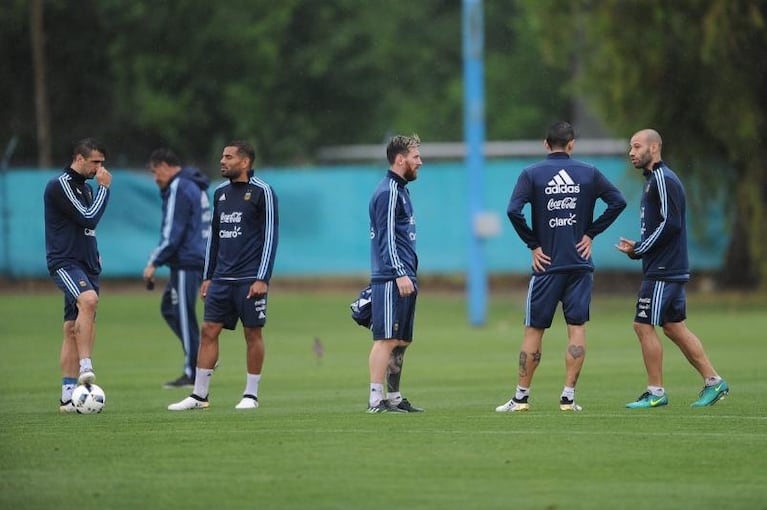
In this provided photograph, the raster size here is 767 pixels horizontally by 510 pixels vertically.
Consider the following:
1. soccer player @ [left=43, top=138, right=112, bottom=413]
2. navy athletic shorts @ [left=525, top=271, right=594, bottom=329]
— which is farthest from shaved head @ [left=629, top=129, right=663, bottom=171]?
soccer player @ [left=43, top=138, right=112, bottom=413]

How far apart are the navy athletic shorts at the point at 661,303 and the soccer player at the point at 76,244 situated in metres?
4.79

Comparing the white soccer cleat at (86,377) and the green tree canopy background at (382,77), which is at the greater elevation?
the green tree canopy background at (382,77)

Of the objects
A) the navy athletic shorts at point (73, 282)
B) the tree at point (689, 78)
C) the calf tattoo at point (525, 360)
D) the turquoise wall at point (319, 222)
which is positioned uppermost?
the tree at point (689, 78)

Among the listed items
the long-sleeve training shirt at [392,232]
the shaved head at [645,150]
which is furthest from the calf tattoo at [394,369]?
the shaved head at [645,150]

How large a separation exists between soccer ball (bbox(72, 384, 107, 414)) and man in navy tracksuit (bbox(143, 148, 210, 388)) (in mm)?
3701

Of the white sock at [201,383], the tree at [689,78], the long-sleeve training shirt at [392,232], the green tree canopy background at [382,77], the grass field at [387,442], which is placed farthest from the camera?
the green tree canopy background at [382,77]

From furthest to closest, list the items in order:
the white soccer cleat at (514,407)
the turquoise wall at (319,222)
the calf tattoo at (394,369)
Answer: the turquoise wall at (319,222)
the calf tattoo at (394,369)
the white soccer cleat at (514,407)

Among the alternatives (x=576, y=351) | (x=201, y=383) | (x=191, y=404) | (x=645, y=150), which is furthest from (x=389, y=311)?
(x=645, y=150)

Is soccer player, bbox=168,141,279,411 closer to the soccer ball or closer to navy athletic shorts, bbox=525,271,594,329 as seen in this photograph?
the soccer ball

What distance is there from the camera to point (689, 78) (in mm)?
29031

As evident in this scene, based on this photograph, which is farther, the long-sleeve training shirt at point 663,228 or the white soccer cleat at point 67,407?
the white soccer cleat at point 67,407

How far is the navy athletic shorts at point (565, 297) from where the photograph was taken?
1245cm

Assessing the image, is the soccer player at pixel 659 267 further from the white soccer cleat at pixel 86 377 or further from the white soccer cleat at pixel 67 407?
the white soccer cleat at pixel 67 407

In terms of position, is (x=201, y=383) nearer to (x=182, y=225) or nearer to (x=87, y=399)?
(x=87, y=399)
